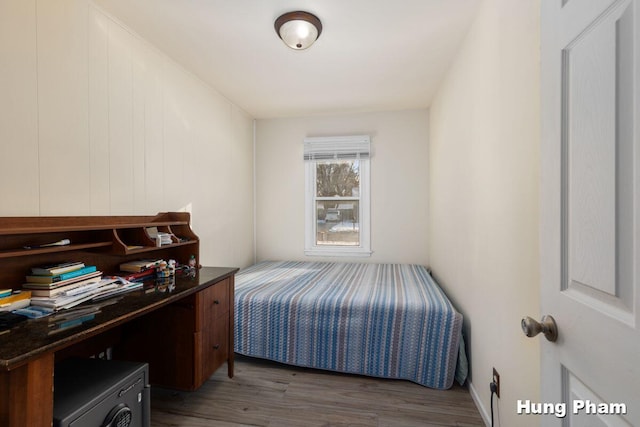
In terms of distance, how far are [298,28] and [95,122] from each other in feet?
4.58

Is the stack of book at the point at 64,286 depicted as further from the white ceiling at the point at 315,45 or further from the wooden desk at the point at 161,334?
the white ceiling at the point at 315,45

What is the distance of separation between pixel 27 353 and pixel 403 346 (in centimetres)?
203

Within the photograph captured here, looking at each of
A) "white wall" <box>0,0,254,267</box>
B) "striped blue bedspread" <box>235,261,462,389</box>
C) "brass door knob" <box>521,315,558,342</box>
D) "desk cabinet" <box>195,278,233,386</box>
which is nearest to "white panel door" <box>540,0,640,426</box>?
"brass door knob" <box>521,315,558,342</box>

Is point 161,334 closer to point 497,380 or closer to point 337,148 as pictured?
point 497,380

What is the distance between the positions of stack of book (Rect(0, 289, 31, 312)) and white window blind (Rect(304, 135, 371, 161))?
310cm

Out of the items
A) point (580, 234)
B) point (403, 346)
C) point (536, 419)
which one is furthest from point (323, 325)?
point (580, 234)

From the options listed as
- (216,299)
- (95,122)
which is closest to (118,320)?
(216,299)

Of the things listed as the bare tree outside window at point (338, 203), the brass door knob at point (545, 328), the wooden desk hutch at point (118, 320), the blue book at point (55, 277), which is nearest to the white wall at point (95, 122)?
the wooden desk hutch at point (118, 320)

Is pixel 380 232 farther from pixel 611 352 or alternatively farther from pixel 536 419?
pixel 611 352

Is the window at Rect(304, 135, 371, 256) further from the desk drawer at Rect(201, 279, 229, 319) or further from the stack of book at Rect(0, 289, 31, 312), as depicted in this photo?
the stack of book at Rect(0, 289, 31, 312)

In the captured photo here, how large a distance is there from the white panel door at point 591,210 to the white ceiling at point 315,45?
136 cm

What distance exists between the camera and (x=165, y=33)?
6.85 feet

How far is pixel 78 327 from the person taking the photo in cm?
111

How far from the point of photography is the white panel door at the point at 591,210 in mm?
552
